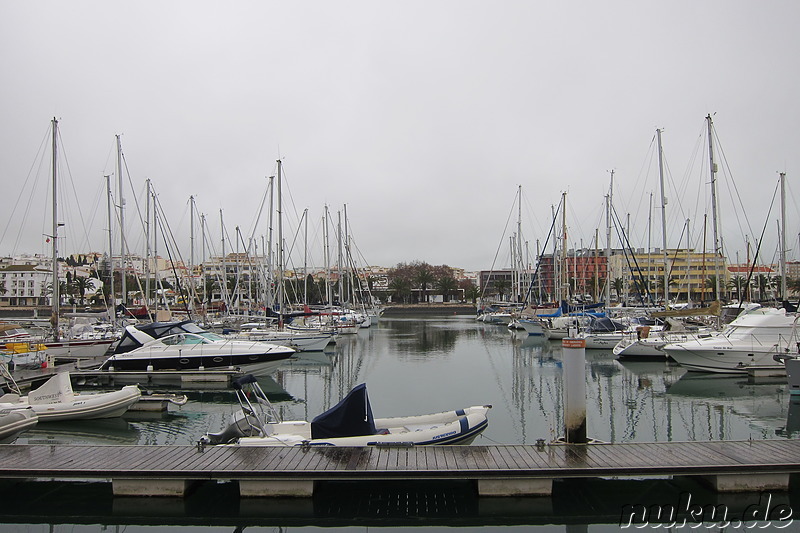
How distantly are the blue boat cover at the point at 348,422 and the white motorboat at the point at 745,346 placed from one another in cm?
1876

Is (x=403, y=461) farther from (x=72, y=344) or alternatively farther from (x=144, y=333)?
(x=72, y=344)

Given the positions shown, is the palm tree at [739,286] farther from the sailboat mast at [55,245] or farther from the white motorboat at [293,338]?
the sailboat mast at [55,245]

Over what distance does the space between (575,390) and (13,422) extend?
12513mm

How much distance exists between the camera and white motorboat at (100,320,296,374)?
24.0 metres

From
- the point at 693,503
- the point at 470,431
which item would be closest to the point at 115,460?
the point at 470,431

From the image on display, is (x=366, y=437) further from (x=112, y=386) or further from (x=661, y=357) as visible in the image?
(x=661, y=357)

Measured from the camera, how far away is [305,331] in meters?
40.0

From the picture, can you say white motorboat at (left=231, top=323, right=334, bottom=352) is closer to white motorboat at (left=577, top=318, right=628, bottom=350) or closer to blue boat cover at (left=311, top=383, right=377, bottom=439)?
white motorboat at (left=577, top=318, right=628, bottom=350)

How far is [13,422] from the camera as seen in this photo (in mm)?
12367

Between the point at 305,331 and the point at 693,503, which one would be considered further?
the point at 305,331

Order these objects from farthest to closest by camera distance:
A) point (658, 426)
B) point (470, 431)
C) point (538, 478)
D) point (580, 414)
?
1. point (658, 426)
2. point (470, 431)
3. point (580, 414)
4. point (538, 478)

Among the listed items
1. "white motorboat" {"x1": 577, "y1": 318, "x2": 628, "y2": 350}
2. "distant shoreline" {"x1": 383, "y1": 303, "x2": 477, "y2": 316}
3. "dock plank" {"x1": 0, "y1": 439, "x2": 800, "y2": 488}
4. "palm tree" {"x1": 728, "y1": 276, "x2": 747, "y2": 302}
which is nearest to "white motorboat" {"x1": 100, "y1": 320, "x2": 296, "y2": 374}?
"dock plank" {"x1": 0, "y1": 439, "x2": 800, "y2": 488}

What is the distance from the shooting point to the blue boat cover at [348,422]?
11.3 meters

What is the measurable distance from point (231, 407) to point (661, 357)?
2292 cm
